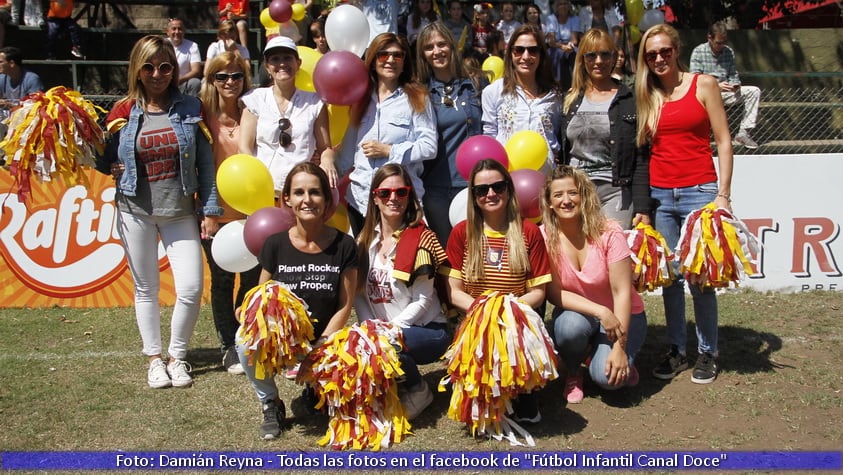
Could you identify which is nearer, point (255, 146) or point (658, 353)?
point (255, 146)

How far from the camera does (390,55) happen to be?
4.32 meters

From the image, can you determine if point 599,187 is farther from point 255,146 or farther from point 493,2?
point 493,2

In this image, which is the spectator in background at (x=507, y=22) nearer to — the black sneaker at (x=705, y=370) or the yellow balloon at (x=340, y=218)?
the yellow balloon at (x=340, y=218)

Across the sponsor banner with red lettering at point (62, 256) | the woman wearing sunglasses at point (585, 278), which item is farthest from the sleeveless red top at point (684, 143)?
the sponsor banner with red lettering at point (62, 256)

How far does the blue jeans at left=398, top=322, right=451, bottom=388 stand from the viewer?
3811 mm

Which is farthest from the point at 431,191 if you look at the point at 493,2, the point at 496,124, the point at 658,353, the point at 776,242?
the point at 493,2

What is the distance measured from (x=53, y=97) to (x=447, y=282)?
2379mm

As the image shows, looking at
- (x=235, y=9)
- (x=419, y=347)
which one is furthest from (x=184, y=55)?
(x=419, y=347)

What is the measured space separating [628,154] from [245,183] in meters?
2.08

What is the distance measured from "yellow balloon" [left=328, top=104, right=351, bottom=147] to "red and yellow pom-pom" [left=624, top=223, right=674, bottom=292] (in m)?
1.73

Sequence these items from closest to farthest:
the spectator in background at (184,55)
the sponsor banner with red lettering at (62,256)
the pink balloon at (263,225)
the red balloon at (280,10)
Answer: the pink balloon at (263,225), the sponsor banner with red lettering at (62,256), the red balloon at (280,10), the spectator in background at (184,55)

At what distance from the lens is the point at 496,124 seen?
461cm

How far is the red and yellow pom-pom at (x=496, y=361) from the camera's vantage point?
345 centimetres

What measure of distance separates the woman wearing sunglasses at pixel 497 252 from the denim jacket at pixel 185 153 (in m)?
1.52
